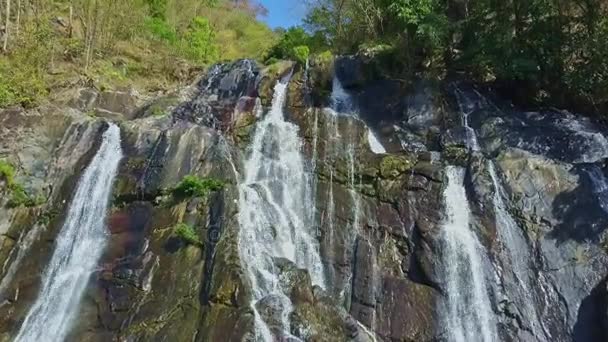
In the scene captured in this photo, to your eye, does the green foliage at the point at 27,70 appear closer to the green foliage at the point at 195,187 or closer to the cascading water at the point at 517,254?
the green foliage at the point at 195,187

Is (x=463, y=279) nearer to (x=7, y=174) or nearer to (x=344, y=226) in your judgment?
(x=344, y=226)

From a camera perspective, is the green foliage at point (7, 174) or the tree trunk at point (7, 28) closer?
the green foliage at point (7, 174)

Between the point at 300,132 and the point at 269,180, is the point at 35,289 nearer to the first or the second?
the point at 269,180

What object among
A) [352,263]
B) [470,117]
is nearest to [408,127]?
[470,117]

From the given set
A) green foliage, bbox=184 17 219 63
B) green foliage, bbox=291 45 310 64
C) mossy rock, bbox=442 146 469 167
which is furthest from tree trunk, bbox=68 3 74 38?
mossy rock, bbox=442 146 469 167

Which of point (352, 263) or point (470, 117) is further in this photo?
→ point (470, 117)

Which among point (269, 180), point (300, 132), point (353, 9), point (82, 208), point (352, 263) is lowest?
point (352, 263)

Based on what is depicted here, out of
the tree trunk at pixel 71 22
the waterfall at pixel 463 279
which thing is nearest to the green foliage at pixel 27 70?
the tree trunk at pixel 71 22
